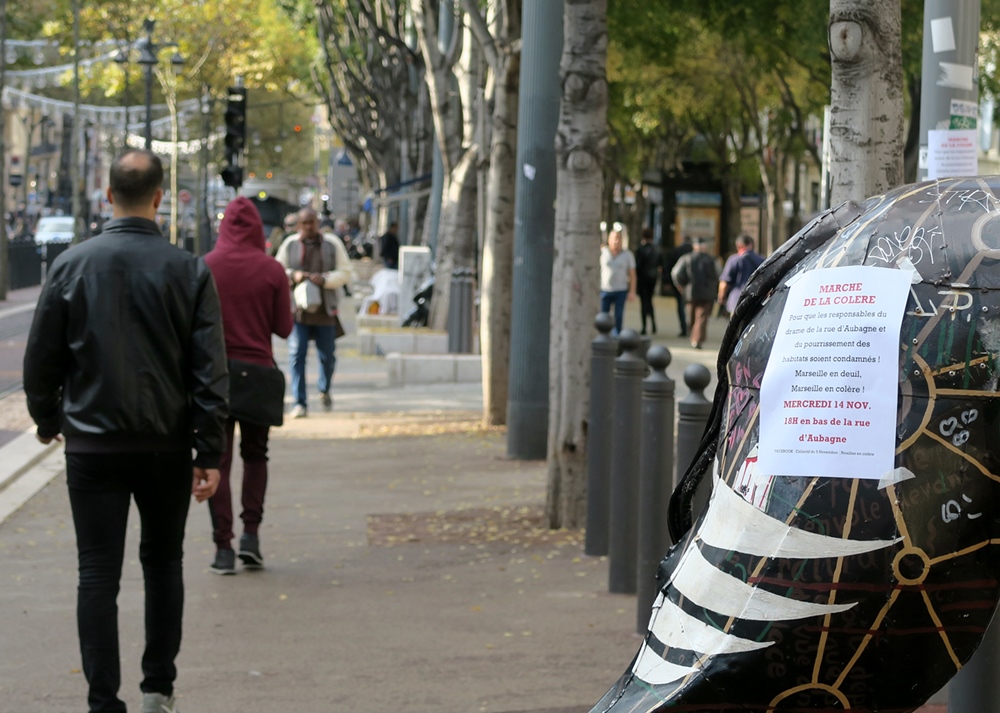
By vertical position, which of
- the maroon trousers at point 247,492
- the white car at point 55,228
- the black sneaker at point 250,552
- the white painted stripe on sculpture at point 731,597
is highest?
the white car at point 55,228

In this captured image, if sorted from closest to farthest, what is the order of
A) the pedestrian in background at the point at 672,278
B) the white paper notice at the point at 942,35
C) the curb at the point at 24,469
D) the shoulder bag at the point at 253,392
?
the white paper notice at the point at 942,35 → the shoulder bag at the point at 253,392 → the curb at the point at 24,469 → the pedestrian in background at the point at 672,278

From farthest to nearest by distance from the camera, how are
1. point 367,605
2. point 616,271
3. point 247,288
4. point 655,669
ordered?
point 616,271
point 247,288
point 367,605
point 655,669

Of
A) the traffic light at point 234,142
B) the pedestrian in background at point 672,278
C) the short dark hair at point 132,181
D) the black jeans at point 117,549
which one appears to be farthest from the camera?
the pedestrian in background at point 672,278

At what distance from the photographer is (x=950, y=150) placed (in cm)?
524

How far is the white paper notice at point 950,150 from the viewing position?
5215 mm

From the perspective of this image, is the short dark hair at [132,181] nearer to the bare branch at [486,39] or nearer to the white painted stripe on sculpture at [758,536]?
the white painted stripe on sculpture at [758,536]

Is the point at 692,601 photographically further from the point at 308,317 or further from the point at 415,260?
the point at 415,260

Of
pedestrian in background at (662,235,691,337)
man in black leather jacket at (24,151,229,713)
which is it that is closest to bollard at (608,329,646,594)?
man in black leather jacket at (24,151,229,713)

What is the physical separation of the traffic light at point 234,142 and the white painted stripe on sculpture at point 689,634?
1845 cm

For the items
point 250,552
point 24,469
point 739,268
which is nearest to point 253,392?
point 250,552

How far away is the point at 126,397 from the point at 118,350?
15 centimetres

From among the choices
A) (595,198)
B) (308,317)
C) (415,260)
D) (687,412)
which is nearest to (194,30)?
(415,260)

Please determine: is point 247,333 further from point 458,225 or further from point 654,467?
point 458,225

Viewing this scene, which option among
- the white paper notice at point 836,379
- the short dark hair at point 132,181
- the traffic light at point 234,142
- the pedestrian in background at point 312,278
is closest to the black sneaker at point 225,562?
the short dark hair at point 132,181
